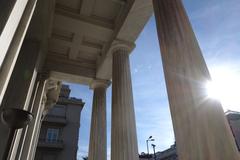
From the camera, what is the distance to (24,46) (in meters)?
9.19

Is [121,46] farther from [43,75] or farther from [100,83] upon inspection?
[43,75]

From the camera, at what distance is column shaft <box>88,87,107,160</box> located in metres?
11.5

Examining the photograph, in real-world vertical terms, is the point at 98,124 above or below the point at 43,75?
below

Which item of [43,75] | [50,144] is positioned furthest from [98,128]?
[50,144]

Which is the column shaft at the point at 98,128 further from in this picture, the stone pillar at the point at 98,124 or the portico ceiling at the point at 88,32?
the portico ceiling at the point at 88,32

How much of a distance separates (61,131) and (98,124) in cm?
2522

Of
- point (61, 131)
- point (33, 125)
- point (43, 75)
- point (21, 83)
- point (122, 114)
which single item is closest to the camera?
point (21, 83)

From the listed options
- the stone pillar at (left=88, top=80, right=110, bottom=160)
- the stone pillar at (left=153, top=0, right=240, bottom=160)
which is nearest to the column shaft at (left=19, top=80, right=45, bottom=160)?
the stone pillar at (left=88, top=80, right=110, bottom=160)

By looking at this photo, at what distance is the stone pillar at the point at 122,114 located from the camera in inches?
306

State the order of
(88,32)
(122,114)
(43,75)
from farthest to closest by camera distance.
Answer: (43,75)
(88,32)
(122,114)

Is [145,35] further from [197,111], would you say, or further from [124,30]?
[197,111]

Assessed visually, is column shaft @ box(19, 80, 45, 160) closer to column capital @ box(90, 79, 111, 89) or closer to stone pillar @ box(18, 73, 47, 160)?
stone pillar @ box(18, 73, 47, 160)

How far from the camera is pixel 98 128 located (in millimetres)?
12328

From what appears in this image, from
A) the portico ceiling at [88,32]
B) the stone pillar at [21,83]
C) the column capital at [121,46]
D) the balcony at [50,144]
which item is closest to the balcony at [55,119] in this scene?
the balcony at [50,144]
